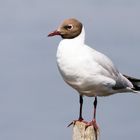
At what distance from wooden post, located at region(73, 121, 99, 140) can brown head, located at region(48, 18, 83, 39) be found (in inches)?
93.2

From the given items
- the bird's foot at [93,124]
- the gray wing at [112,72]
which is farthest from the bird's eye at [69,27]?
the bird's foot at [93,124]

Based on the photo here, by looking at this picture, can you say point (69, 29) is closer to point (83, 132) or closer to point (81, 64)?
point (81, 64)

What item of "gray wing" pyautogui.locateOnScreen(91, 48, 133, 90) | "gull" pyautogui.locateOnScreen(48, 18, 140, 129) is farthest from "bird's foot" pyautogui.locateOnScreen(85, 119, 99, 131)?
"gray wing" pyautogui.locateOnScreen(91, 48, 133, 90)

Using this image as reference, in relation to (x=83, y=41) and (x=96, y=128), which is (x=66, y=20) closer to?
(x=83, y=41)

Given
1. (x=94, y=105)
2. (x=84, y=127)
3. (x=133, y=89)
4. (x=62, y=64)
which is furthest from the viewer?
(x=133, y=89)

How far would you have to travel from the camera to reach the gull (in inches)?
529

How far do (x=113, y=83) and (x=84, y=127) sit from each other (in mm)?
2697

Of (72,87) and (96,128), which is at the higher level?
(72,87)

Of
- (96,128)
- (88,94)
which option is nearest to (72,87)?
(88,94)

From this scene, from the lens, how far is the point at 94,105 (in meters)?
14.4

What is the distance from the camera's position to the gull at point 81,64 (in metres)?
13.4

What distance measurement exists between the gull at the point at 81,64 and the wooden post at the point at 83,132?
18.4 inches

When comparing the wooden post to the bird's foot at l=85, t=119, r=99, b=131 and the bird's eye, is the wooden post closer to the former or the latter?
the bird's foot at l=85, t=119, r=99, b=131

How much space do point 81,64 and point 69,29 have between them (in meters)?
0.94
